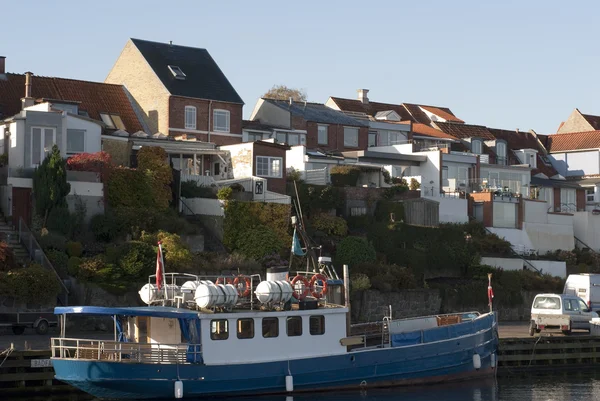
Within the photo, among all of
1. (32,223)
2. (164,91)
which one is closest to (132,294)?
(32,223)

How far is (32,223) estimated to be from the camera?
46188mm

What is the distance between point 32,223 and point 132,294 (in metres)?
7.01

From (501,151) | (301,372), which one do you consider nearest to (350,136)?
(501,151)

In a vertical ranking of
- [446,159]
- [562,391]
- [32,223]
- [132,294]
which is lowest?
[562,391]

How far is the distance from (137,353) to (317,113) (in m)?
45.5

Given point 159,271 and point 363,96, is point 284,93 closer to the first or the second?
point 363,96

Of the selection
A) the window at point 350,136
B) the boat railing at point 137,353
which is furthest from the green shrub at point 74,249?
the window at point 350,136

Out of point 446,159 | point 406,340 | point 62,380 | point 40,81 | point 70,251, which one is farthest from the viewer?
point 446,159

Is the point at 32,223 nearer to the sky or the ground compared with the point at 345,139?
nearer to the ground

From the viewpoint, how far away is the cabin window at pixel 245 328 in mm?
33094

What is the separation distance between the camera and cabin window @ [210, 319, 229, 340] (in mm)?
32625

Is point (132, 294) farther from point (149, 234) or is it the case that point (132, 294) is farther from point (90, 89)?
point (90, 89)

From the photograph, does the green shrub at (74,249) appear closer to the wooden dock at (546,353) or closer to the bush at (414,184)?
the wooden dock at (546,353)

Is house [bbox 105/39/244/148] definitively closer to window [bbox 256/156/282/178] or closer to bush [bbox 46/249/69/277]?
window [bbox 256/156/282/178]
